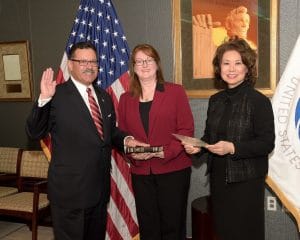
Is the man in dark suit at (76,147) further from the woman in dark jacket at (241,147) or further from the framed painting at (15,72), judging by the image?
the framed painting at (15,72)

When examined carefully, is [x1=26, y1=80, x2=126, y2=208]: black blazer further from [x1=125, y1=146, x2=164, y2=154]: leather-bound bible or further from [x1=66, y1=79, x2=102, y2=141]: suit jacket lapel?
[x1=125, y1=146, x2=164, y2=154]: leather-bound bible

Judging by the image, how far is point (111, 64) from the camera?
3121 mm

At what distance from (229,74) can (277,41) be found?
118 centimetres

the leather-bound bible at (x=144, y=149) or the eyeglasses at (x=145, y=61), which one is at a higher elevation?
the eyeglasses at (x=145, y=61)

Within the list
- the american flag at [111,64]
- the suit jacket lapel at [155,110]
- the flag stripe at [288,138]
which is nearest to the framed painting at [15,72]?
the american flag at [111,64]

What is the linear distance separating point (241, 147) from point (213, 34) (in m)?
1.51

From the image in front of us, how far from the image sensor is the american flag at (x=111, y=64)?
10.2 feet

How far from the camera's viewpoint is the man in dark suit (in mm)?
2340

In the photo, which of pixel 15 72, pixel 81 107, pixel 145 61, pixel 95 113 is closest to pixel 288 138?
pixel 145 61

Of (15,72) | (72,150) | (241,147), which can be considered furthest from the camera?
(15,72)

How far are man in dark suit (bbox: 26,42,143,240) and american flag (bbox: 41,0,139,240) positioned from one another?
2.07ft

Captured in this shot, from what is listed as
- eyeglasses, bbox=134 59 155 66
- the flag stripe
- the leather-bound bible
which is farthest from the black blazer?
the flag stripe

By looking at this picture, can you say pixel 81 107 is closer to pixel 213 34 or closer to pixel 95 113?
pixel 95 113

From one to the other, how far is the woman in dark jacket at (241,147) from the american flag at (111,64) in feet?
3.99
